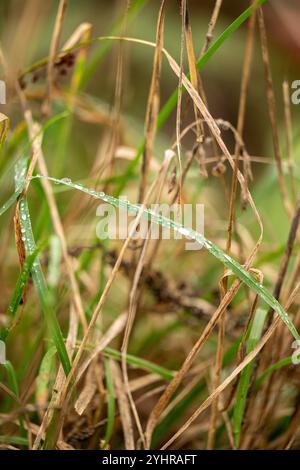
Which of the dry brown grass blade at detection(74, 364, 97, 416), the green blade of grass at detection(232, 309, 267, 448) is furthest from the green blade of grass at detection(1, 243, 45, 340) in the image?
the green blade of grass at detection(232, 309, 267, 448)

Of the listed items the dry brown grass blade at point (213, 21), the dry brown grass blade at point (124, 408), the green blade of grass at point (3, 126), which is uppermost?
the dry brown grass blade at point (213, 21)

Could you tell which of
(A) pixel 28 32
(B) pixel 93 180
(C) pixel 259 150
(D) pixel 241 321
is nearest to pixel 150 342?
(D) pixel 241 321

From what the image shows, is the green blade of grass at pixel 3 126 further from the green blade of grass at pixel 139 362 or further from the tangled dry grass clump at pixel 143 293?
the green blade of grass at pixel 139 362

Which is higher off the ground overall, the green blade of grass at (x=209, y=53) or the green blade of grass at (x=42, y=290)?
the green blade of grass at (x=209, y=53)

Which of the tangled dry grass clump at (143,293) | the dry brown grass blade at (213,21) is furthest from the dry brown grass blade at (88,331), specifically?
the dry brown grass blade at (213,21)

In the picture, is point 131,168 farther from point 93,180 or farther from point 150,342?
point 150,342

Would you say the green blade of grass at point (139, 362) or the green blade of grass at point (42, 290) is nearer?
the green blade of grass at point (42, 290)

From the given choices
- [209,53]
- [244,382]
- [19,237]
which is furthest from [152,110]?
[244,382]
